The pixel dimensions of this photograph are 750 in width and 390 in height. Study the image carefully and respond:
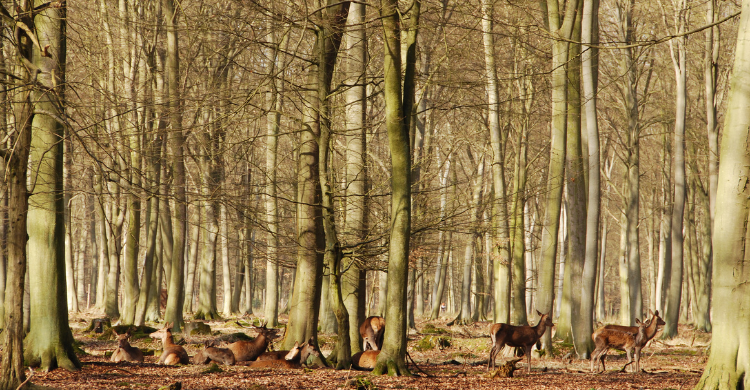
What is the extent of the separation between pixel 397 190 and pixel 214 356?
4210 mm

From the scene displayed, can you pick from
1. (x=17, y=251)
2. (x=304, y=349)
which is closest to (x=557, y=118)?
(x=304, y=349)

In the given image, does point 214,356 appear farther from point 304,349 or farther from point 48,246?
point 48,246

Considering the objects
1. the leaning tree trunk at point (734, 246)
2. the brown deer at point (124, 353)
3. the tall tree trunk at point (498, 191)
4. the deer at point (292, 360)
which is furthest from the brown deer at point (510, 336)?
the brown deer at point (124, 353)

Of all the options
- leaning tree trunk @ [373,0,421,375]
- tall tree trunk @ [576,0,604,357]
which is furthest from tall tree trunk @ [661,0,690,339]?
leaning tree trunk @ [373,0,421,375]

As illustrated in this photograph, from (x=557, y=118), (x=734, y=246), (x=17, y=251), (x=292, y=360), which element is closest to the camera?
(x=17, y=251)

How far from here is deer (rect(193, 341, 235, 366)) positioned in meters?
10.4

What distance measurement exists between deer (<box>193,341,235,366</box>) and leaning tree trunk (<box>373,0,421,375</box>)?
2.87 meters

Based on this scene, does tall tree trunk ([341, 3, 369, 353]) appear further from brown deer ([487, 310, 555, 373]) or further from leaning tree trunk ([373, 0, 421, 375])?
brown deer ([487, 310, 555, 373])

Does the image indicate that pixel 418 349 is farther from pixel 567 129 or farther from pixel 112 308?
pixel 112 308

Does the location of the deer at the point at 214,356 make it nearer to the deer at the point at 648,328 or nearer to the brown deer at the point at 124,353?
the brown deer at the point at 124,353

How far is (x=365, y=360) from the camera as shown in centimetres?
1008

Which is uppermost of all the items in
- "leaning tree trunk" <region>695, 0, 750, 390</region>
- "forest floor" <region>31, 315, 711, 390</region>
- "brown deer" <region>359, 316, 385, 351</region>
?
"leaning tree trunk" <region>695, 0, 750, 390</region>

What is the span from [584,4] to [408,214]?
30.0 ft

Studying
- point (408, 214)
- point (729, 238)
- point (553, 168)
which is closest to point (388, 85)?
point (408, 214)
